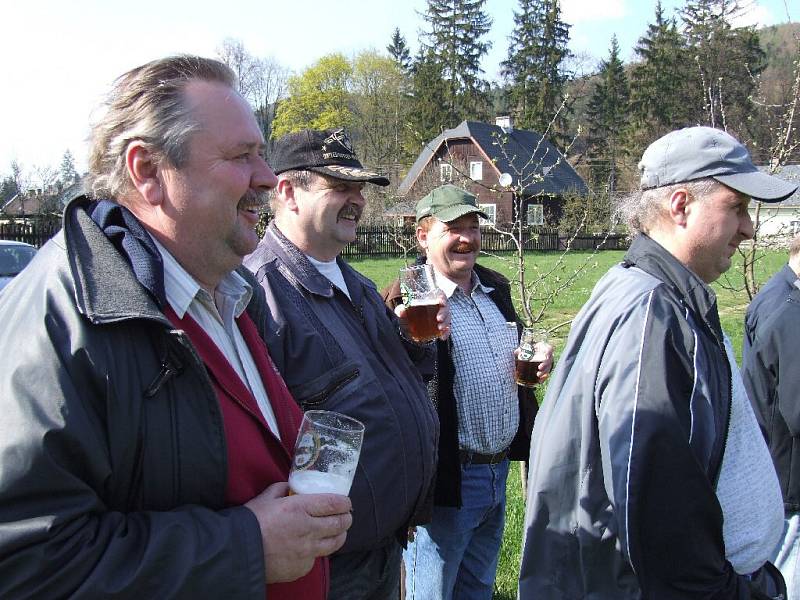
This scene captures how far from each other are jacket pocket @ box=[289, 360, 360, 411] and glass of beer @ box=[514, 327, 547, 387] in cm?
124

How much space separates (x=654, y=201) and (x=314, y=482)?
1594mm

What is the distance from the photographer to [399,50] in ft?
192

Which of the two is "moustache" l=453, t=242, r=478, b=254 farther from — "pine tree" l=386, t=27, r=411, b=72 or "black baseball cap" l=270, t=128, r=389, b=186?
"pine tree" l=386, t=27, r=411, b=72

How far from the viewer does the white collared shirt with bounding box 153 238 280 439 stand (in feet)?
5.43

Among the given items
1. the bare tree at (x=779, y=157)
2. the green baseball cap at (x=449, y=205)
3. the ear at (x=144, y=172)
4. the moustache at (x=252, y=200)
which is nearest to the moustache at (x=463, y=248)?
the green baseball cap at (x=449, y=205)

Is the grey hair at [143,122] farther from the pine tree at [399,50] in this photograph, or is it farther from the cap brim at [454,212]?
the pine tree at [399,50]

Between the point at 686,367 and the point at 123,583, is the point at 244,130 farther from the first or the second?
the point at 686,367

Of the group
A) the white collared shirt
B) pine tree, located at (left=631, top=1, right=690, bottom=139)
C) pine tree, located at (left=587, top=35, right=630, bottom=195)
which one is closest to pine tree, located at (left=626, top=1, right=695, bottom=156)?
pine tree, located at (left=631, top=1, right=690, bottom=139)

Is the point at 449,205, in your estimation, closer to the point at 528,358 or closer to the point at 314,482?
the point at 528,358

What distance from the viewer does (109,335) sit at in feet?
4.57

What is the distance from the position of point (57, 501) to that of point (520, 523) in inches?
152

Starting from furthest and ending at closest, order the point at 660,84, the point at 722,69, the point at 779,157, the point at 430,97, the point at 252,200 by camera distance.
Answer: the point at 660,84 → the point at 430,97 → the point at 722,69 → the point at 779,157 → the point at 252,200

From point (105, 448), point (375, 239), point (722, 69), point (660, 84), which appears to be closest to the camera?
point (105, 448)

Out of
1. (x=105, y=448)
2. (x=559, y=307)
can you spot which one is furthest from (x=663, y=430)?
(x=559, y=307)
